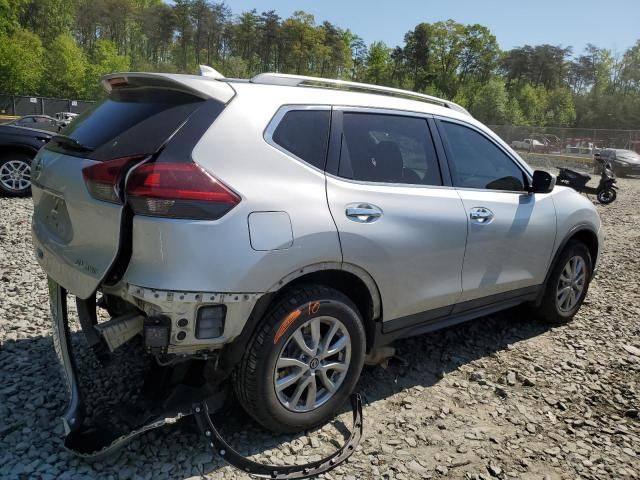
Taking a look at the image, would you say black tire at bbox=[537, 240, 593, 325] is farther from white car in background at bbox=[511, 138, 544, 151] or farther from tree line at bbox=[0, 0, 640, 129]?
tree line at bbox=[0, 0, 640, 129]

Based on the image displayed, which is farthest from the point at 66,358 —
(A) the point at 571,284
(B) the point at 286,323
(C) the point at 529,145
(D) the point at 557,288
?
(C) the point at 529,145

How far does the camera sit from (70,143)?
275cm

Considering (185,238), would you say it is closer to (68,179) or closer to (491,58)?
(68,179)

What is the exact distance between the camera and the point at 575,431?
10.2 ft

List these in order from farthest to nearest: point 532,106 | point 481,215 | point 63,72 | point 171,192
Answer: point 532,106, point 63,72, point 481,215, point 171,192

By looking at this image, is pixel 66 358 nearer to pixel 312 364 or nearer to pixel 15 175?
pixel 312 364

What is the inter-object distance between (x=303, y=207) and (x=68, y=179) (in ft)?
3.81

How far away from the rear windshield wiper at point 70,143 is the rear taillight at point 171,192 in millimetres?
505

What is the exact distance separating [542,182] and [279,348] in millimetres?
2507

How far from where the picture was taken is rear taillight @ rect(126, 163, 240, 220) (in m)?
2.24

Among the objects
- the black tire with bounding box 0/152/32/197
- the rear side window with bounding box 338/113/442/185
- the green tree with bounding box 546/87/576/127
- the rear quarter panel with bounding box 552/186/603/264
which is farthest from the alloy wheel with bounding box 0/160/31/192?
the green tree with bounding box 546/87/576/127

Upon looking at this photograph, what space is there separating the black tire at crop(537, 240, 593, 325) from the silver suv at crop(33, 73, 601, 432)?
3.61 feet

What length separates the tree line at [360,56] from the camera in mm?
77250

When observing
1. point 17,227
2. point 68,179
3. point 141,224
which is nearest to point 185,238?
point 141,224
